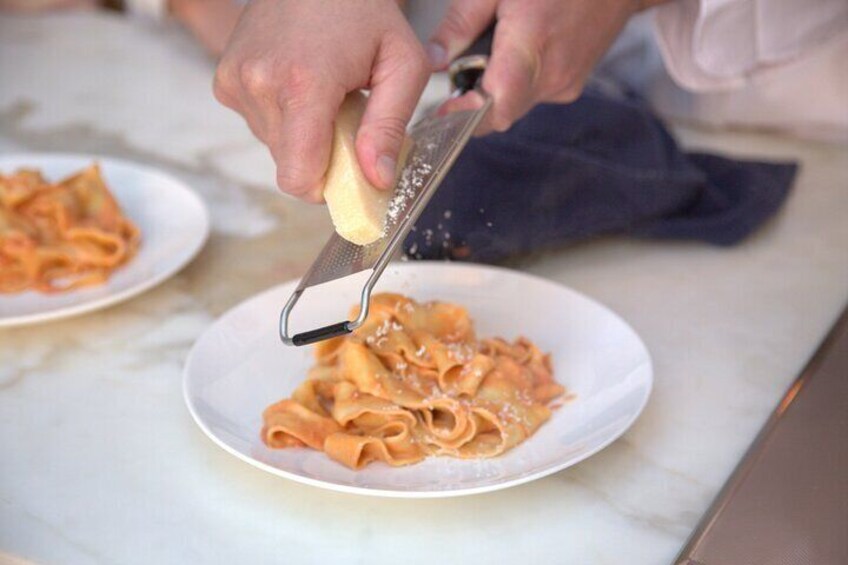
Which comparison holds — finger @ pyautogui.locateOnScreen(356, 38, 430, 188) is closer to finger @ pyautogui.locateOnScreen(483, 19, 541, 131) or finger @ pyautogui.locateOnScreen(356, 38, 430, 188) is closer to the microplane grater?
the microplane grater

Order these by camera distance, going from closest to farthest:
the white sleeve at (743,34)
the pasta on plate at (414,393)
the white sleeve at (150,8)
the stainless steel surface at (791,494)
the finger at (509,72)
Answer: the stainless steel surface at (791,494) < the pasta on plate at (414,393) < the finger at (509,72) < the white sleeve at (743,34) < the white sleeve at (150,8)

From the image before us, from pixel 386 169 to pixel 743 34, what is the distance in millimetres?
681

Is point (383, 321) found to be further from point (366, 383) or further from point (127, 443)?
point (127, 443)

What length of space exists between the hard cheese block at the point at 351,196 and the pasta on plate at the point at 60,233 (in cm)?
40

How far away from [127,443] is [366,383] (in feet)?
0.66

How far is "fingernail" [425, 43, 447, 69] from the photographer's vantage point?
108 cm

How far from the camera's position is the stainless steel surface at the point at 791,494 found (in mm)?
757

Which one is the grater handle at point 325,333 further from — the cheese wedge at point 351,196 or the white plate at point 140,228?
the white plate at point 140,228

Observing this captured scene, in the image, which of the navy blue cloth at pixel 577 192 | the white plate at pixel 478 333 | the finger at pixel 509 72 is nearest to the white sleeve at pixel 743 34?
the navy blue cloth at pixel 577 192

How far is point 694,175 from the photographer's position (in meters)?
1.20

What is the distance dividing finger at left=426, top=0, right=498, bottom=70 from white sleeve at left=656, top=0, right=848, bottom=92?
34 centimetres

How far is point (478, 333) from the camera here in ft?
3.47

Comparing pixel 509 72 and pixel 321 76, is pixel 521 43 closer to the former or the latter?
pixel 509 72

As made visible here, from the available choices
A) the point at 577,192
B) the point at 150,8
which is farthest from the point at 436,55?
the point at 150,8
